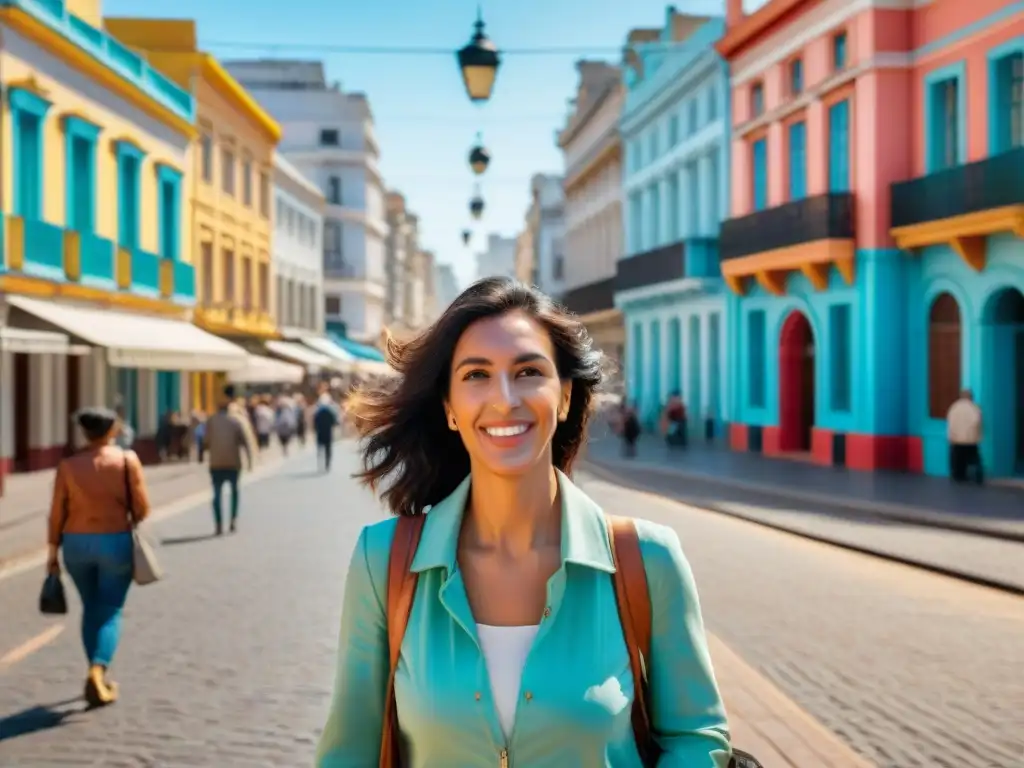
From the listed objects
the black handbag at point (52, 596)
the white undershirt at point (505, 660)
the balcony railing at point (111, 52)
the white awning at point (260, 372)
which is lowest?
the black handbag at point (52, 596)

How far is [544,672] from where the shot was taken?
253 cm

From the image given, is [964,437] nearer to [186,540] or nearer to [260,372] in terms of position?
[186,540]

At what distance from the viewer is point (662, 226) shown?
41.2 m

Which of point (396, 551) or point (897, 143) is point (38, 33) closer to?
point (897, 143)

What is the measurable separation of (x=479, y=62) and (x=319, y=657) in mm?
6430

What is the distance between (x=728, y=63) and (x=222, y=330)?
1674cm

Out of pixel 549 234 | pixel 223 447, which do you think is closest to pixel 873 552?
pixel 223 447

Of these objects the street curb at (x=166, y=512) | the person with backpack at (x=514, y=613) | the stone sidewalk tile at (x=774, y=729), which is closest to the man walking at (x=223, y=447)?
the street curb at (x=166, y=512)

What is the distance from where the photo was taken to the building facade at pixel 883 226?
870 inches

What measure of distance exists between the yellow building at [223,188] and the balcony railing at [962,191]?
786 inches

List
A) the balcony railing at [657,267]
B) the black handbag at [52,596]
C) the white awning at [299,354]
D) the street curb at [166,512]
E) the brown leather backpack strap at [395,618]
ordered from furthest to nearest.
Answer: the white awning at [299,354], the balcony railing at [657,267], the street curb at [166,512], the black handbag at [52,596], the brown leather backpack strap at [395,618]

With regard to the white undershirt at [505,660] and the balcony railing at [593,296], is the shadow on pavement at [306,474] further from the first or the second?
the white undershirt at [505,660]

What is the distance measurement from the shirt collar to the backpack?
0.09 feet

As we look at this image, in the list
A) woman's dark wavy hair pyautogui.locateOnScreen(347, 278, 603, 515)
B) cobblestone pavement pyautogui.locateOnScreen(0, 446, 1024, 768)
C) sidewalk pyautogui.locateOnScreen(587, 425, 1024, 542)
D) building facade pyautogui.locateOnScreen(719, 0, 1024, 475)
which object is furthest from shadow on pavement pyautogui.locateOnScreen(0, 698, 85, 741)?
building facade pyautogui.locateOnScreen(719, 0, 1024, 475)
